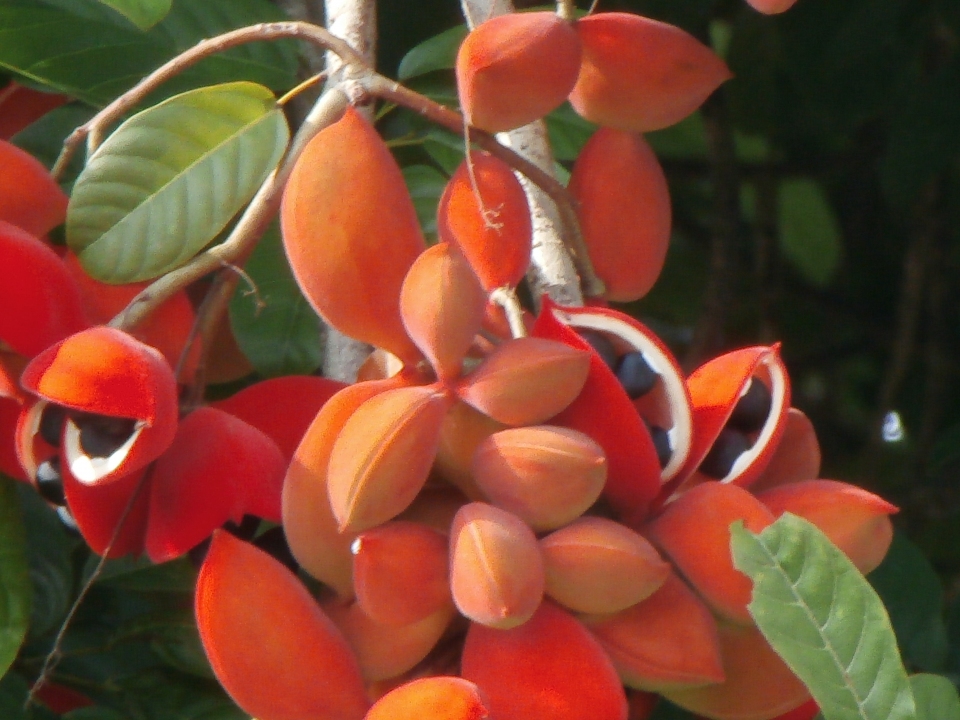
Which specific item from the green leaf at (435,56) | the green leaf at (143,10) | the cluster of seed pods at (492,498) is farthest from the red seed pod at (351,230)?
the green leaf at (435,56)

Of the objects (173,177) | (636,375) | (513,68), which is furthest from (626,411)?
(173,177)

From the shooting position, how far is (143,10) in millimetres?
657

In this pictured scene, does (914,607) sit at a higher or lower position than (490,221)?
lower

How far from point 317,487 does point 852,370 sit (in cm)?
168

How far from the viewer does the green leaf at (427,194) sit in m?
0.79

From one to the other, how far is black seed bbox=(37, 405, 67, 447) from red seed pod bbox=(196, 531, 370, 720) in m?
0.09

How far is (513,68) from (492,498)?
168mm

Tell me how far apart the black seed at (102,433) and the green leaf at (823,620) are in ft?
0.74

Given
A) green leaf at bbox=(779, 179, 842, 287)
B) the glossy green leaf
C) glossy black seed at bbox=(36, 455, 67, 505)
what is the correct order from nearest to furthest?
glossy black seed at bbox=(36, 455, 67, 505), the glossy green leaf, green leaf at bbox=(779, 179, 842, 287)

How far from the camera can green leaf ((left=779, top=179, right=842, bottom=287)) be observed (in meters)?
1.92

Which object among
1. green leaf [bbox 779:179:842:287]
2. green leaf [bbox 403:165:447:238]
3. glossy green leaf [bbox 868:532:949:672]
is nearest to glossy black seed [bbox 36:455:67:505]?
green leaf [bbox 403:165:447:238]

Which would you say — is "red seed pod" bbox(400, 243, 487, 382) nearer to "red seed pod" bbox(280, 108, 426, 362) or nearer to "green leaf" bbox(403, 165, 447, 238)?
"red seed pod" bbox(280, 108, 426, 362)

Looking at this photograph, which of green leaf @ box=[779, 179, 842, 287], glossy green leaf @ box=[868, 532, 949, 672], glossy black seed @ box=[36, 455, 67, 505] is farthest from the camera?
green leaf @ box=[779, 179, 842, 287]

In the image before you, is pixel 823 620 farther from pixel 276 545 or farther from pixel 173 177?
pixel 173 177
